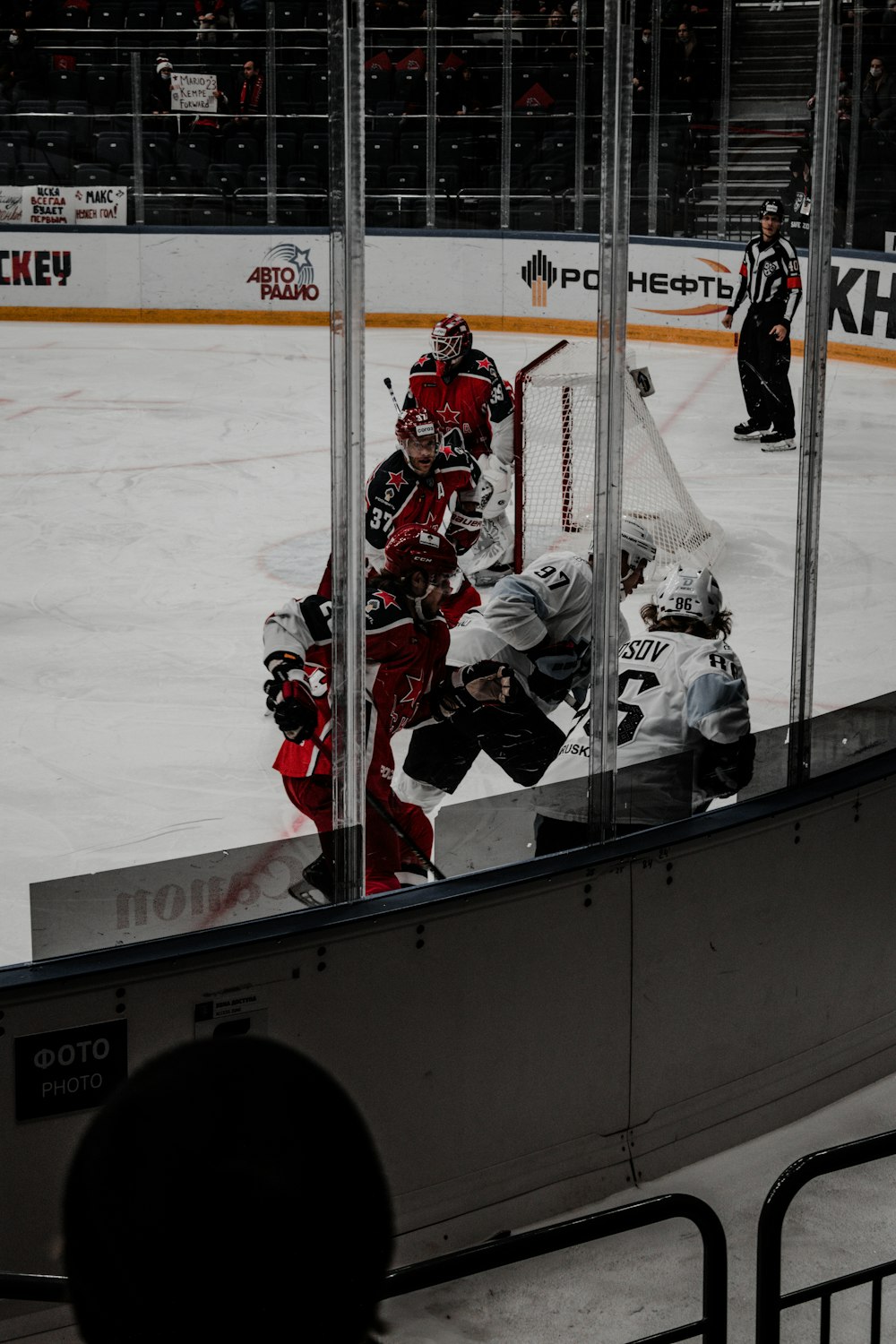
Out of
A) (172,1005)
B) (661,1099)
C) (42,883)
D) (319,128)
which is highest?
(319,128)

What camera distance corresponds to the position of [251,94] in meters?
8.55

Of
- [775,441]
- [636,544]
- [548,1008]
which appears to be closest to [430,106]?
[775,441]

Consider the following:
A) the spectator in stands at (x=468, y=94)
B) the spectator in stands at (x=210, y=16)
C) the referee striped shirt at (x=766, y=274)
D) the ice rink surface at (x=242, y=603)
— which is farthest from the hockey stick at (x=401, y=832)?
the spectator in stands at (x=210, y=16)

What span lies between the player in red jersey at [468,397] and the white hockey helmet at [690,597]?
2.30 metres

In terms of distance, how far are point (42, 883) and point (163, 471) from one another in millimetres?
5509

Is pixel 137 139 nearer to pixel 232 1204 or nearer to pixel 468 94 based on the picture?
pixel 468 94

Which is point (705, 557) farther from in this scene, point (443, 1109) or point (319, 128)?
point (443, 1109)

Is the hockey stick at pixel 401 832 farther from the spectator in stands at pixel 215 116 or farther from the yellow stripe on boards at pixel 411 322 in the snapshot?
the spectator in stands at pixel 215 116

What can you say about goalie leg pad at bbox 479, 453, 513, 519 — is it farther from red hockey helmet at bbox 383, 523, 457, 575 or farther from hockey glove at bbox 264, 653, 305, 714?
hockey glove at bbox 264, 653, 305, 714

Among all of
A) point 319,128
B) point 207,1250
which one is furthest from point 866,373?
point 207,1250

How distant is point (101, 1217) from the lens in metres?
1.02

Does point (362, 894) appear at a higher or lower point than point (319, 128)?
lower

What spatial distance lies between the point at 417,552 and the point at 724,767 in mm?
796

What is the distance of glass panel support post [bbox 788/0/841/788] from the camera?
10.1ft
